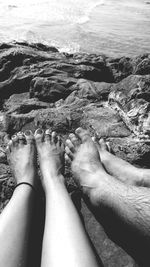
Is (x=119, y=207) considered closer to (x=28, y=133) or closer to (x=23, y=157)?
(x=23, y=157)

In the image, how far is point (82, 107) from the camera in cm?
398

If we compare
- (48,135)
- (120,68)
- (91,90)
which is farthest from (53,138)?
(120,68)

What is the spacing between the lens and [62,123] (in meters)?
3.66

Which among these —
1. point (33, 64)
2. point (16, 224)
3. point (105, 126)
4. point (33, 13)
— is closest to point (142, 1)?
point (33, 13)

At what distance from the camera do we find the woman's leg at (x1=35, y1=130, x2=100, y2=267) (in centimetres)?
167

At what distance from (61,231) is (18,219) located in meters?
0.36

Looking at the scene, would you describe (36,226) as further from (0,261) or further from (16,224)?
(0,261)

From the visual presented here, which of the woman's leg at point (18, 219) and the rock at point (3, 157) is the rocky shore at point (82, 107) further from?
the woman's leg at point (18, 219)

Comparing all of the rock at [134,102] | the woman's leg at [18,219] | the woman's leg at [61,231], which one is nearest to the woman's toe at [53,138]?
the woman's leg at [18,219]

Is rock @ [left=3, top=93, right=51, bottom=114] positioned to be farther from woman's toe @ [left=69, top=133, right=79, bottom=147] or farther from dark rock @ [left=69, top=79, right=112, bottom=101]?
woman's toe @ [left=69, top=133, right=79, bottom=147]

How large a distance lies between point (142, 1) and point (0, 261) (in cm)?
3425

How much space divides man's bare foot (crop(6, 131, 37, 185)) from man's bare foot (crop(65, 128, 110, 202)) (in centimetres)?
44

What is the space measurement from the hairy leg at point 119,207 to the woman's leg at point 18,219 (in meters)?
0.53

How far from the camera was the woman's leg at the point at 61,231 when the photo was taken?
1672 millimetres
